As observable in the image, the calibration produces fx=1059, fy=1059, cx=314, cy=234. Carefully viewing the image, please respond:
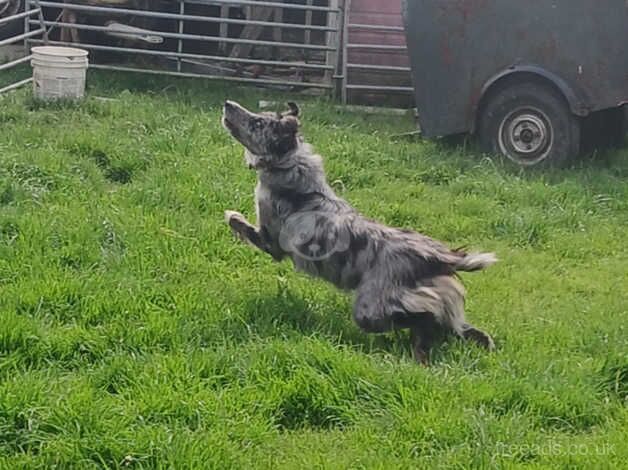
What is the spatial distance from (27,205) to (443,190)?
330cm

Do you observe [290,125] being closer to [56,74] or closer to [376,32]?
[56,74]

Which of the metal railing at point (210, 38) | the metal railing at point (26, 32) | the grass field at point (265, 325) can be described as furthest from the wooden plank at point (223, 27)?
the grass field at point (265, 325)

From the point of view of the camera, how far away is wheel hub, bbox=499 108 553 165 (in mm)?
9375

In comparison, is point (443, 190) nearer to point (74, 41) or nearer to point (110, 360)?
point (110, 360)

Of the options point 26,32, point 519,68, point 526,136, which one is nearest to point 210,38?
point 26,32

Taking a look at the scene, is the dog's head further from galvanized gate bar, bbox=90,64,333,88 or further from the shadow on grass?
galvanized gate bar, bbox=90,64,333,88

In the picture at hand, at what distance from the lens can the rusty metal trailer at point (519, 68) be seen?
9047 millimetres

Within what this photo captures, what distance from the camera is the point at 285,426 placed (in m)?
4.81

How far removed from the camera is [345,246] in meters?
5.92

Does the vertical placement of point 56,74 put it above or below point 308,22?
below

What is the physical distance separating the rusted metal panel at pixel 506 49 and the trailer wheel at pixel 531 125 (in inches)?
5.7

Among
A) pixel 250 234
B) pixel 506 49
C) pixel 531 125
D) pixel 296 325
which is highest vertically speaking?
pixel 506 49

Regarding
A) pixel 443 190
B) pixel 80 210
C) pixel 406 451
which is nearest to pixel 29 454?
pixel 406 451

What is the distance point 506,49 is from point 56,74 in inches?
170
